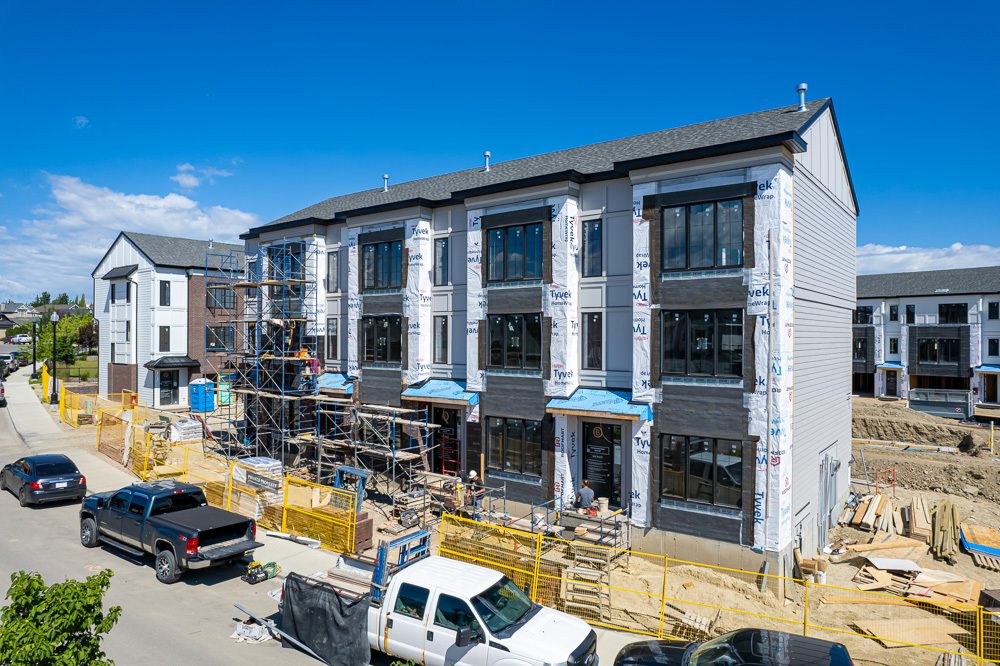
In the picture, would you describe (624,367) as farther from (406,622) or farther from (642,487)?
(406,622)

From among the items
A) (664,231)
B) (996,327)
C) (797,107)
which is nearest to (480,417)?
(664,231)

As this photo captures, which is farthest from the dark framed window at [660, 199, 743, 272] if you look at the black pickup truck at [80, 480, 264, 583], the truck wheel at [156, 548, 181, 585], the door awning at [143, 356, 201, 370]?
the door awning at [143, 356, 201, 370]

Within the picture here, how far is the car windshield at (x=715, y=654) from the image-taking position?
8.38 meters

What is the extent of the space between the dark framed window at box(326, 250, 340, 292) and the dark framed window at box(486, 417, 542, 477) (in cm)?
1162

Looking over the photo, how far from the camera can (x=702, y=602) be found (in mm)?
14539

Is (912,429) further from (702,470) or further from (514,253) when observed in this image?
(514,253)

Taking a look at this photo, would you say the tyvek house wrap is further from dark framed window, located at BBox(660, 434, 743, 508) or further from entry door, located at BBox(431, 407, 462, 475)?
entry door, located at BBox(431, 407, 462, 475)

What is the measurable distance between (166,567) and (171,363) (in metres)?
34.6

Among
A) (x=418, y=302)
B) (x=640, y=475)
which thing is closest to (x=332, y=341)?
(x=418, y=302)

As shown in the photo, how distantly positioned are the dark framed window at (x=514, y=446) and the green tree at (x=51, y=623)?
52.6 ft

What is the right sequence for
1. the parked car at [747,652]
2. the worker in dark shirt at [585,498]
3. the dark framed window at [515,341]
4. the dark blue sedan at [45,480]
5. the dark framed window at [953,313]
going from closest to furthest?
the parked car at [747,652], the worker in dark shirt at [585,498], the dark blue sedan at [45,480], the dark framed window at [515,341], the dark framed window at [953,313]

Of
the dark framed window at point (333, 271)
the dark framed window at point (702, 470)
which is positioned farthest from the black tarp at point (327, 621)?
the dark framed window at point (333, 271)

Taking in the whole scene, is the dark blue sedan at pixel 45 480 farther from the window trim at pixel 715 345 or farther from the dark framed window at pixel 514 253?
the window trim at pixel 715 345

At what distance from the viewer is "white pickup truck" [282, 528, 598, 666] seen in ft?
30.6
